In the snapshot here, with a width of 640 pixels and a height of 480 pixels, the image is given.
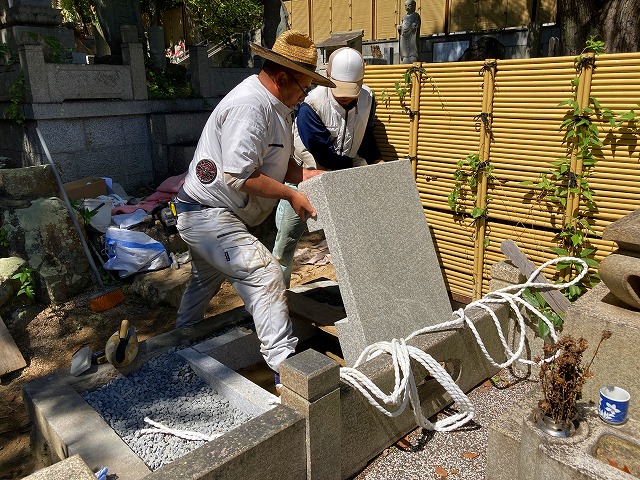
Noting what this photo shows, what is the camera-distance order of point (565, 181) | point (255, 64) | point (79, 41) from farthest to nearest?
point (79, 41), point (255, 64), point (565, 181)

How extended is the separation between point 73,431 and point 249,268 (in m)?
1.41

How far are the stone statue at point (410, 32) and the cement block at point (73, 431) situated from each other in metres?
14.9

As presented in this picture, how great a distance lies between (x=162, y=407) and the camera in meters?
3.32

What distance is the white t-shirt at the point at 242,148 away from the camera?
10.8ft

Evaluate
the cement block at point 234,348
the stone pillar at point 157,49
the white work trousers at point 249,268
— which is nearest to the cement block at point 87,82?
the stone pillar at point 157,49

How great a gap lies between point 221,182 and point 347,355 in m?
1.49

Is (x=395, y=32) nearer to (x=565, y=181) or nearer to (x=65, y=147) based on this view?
(x=65, y=147)

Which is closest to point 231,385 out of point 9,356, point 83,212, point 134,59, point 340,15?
point 9,356

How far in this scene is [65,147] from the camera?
374 inches

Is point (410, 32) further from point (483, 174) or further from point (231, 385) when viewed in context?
point (231, 385)

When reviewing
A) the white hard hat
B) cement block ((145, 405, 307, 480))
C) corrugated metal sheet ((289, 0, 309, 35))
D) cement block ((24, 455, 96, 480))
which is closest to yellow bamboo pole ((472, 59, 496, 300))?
the white hard hat

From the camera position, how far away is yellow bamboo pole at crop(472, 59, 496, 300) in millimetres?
4160

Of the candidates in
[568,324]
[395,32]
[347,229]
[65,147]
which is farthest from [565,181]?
[395,32]

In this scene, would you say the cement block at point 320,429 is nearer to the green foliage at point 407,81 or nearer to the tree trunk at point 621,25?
the green foliage at point 407,81
